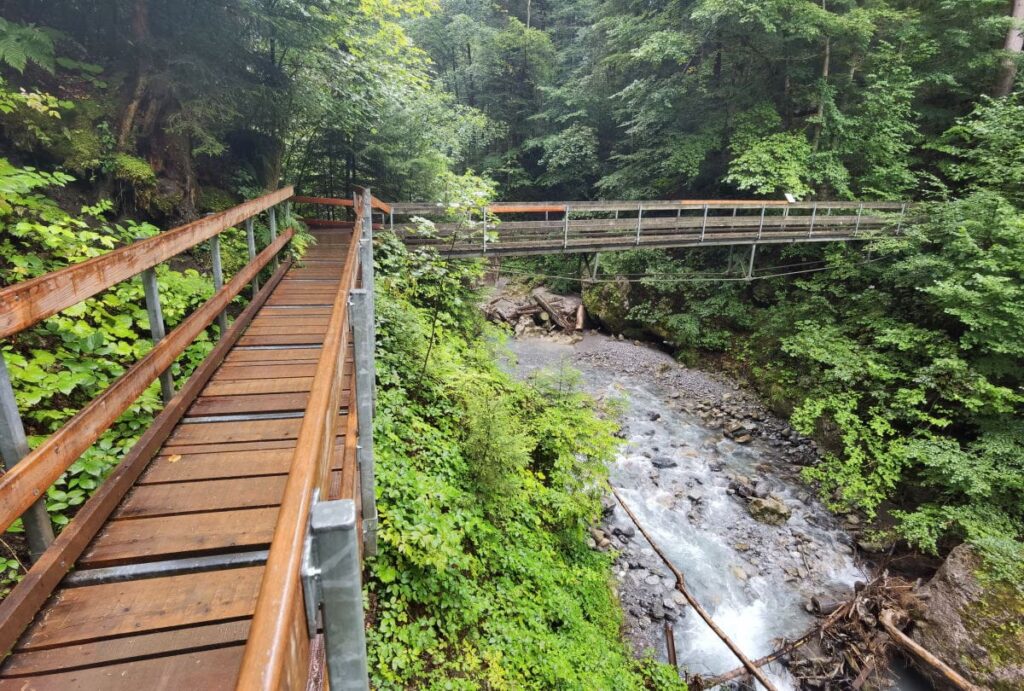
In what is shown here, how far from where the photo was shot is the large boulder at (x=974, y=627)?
16.4ft

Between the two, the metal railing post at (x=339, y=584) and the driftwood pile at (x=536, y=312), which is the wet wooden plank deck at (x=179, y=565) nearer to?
the metal railing post at (x=339, y=584)

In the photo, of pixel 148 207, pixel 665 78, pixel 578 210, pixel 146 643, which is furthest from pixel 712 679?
pixel 665 78

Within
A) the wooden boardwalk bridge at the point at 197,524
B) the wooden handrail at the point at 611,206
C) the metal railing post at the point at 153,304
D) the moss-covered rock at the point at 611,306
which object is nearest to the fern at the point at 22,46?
the wooden boardwalk bridge at the point at 197,524

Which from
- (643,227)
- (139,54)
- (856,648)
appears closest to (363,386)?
(139,54)

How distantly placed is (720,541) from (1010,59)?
13643 mm

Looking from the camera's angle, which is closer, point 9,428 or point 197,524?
point 9,428

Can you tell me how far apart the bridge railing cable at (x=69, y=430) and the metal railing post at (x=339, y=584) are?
1280 mm

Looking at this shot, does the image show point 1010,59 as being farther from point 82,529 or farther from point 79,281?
point 82,529

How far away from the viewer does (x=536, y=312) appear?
16.7m

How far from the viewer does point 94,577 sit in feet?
5.80

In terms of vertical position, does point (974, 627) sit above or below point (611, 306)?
below

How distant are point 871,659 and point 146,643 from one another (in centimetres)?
711

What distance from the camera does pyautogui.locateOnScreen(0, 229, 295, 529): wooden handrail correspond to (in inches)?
56.0

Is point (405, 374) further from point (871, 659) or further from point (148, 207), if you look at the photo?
point (871, 659)
